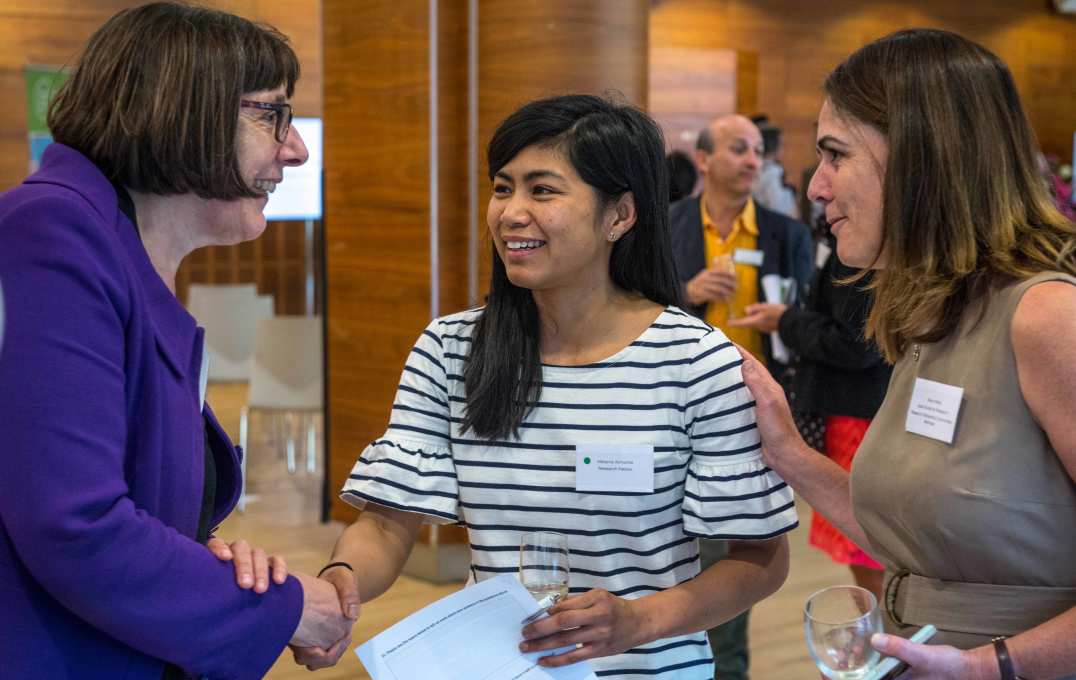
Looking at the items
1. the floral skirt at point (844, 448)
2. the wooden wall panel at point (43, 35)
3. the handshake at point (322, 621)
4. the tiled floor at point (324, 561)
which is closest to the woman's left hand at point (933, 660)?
the handshake at point (322, 621)

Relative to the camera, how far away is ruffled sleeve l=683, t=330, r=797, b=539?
6.15 feet

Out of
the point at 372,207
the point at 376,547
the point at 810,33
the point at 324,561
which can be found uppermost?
the point at 810,33

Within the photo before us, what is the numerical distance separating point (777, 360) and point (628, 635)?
2.74 metres

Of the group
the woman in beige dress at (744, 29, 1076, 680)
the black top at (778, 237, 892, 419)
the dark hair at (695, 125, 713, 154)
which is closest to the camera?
the woman in beige dress at (744, 29, 1076, 680)

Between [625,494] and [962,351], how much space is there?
563mm

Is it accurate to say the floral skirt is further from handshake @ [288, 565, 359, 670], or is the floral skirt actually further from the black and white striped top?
handshake @ [288, 565, 359, 670]

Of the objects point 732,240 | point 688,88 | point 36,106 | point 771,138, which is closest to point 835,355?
point 732,240

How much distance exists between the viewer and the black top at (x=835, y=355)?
3609 millimetres

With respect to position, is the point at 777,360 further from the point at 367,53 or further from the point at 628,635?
the point at 628,635

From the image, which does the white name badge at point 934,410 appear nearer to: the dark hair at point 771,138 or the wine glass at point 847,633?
the wine glass at point 847,633

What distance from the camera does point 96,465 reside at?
50.0 inches

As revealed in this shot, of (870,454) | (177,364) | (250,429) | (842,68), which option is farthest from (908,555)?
(250,429)

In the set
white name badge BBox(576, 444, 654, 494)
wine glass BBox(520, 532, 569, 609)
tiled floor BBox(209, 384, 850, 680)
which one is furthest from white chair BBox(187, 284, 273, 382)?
wine glass BBox(520, 532, 569, 609)

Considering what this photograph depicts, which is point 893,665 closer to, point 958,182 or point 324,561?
point 958,182
